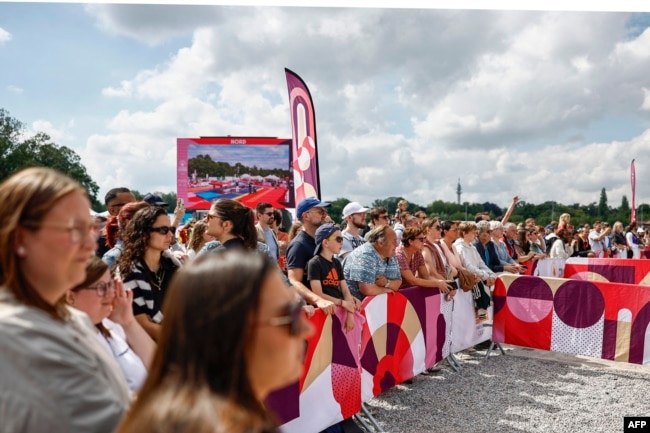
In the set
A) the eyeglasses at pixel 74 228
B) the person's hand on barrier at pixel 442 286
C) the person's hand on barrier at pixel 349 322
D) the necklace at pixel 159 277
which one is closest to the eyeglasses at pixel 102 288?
the necklace at pixel 159 277

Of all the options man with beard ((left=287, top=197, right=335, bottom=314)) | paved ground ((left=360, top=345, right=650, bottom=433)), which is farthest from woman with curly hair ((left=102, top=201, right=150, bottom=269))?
paved ground ((left=360, top=345, right=650, bottom=433))

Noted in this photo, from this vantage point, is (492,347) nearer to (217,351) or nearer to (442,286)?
(442,286)

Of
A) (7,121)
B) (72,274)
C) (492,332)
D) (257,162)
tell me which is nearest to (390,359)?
(492,332)

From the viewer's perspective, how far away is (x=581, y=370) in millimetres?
7078

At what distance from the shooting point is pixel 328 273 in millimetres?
4918

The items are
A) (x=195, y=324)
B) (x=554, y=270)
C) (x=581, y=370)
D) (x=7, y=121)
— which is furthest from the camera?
(x=7, y=121)

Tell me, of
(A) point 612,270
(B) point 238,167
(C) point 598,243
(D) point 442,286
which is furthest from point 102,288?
(B) point 238,167

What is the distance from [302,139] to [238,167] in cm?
2222

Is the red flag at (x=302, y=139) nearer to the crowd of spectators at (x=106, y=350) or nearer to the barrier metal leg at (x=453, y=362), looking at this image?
the barrier metal leg at (x=453, y=362)

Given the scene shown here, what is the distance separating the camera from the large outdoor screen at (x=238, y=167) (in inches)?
1275

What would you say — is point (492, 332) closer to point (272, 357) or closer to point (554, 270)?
point (554, 270)

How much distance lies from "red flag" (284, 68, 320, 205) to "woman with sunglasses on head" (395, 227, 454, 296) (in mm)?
4601

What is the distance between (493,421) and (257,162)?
28.8 metres

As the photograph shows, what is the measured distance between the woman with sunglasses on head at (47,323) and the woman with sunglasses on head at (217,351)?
220mm
